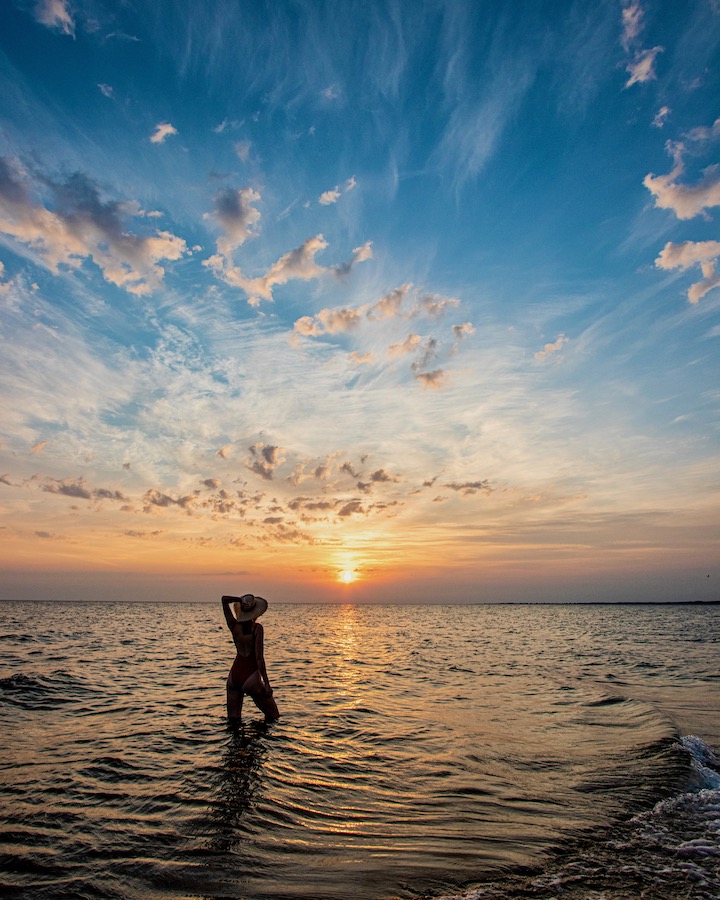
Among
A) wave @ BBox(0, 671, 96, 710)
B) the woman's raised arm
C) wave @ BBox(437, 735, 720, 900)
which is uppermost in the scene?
the woman's raised arm

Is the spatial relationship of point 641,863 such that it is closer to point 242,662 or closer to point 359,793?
point 359,793

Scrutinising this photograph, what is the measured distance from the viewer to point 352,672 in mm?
24266

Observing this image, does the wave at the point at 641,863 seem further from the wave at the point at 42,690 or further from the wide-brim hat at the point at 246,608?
the wave at the point at 42,690

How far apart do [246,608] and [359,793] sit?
505 centimetres

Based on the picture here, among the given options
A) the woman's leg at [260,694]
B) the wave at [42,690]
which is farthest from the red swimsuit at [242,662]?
the wave at [42,690]

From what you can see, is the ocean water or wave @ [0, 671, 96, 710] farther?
wave @ [0, 671, 96, 710]

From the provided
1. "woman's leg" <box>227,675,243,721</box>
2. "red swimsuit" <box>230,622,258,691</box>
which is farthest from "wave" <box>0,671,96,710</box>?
"red swimsuit" <box>230,622,258,691</box>

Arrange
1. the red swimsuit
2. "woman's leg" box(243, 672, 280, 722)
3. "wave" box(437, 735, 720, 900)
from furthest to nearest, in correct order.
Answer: "woman's leg" box(243, 672, 280, 722) < the red swimsuit < "wave" box(437, 735, 720, 900)

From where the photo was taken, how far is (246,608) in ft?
40.4

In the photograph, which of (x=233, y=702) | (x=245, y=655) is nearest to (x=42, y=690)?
(x=233, y=702)

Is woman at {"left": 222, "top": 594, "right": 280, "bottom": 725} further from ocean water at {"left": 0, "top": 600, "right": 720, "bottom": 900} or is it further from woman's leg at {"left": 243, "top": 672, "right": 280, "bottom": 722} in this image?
ocean water at {"left": 0, "top": 600, "right": 720, "bottom": 900}

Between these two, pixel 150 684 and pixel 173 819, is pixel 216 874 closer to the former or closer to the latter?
pixel 173 819

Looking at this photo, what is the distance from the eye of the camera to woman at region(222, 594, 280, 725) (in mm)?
12055

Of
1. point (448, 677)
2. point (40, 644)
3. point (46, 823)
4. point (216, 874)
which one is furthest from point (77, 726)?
point (40, 644)
